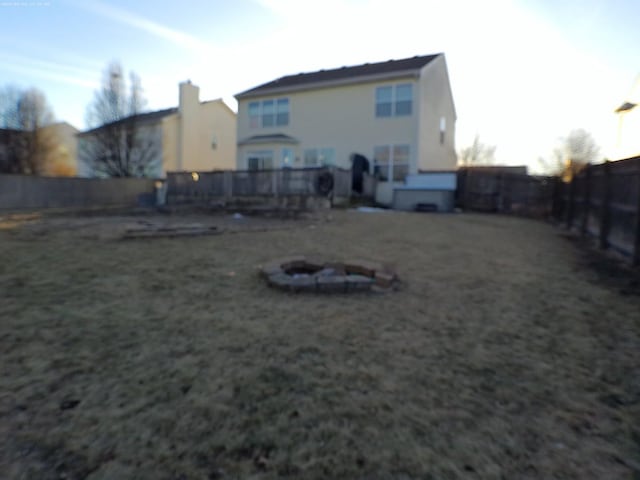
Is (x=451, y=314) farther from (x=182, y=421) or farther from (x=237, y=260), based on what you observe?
(x=237, y=260)

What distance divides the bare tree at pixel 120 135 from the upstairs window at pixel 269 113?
7.71m

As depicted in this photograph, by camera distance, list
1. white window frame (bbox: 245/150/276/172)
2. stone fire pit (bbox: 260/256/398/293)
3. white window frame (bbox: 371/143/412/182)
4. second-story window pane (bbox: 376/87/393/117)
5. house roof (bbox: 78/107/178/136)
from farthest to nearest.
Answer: house roof (bbox: 78/107/178/136)
white window frame (bbox: 245/150/276/172)
second-story window pane (bbox: 376/87/393/117)
white window frame (bbox: 371/143/412/182)
stone fire pit (bbox: 260/256/398/293)

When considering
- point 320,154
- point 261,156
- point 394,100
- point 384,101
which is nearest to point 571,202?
point 394,100

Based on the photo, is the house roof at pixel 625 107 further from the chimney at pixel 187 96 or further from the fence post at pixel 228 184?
the chimney at pixel 187 96

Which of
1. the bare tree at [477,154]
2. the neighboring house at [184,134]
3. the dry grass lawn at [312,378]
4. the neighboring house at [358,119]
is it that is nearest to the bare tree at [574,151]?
the bare tree at [477,154]

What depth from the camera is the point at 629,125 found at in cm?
1850

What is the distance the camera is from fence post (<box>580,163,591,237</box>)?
8.17m

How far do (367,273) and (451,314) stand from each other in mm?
1140

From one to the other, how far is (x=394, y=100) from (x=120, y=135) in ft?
55.0

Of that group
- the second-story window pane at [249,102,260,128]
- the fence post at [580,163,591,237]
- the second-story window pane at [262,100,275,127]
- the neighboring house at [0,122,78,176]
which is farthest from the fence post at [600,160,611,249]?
the neighboring house at [0,122,78,176]

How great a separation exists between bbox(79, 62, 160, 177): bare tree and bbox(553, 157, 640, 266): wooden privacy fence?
917 inches

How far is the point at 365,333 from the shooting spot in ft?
9.21

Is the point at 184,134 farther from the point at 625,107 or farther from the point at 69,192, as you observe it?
the point at 625,107

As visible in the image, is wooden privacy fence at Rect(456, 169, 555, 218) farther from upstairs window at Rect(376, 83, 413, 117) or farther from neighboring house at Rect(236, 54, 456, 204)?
upstairs window at Rect(376, 83, 413, 117)
